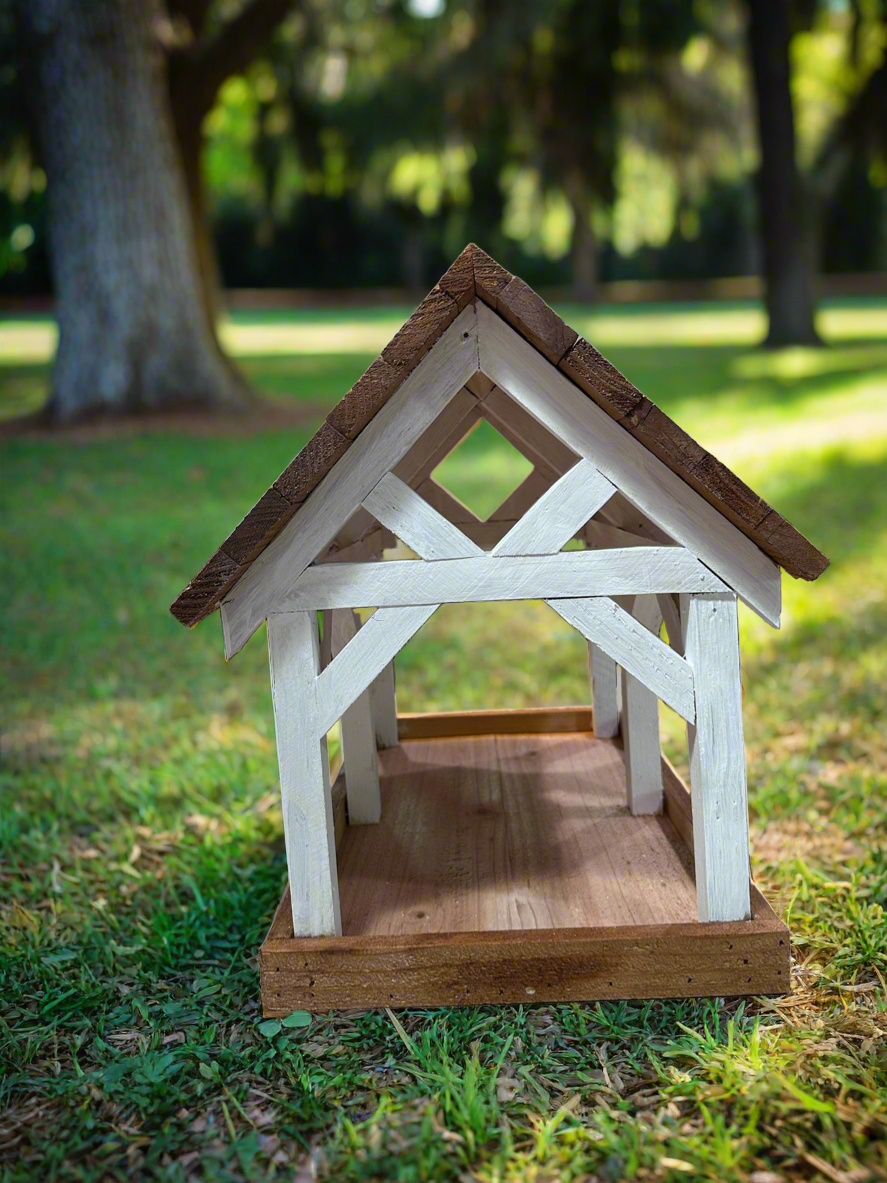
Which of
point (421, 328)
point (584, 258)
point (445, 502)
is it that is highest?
point (584, 258)

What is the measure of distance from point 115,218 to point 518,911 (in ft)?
31.9

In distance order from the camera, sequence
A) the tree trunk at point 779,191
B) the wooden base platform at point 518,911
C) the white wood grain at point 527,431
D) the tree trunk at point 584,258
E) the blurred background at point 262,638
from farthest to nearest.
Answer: the tree trunk at point 584,258 → the tree trunk at point 779,191 → the white wood grain at point 527,431 → the wooden base platform at point 518,911 → the blurred background at point 262,638

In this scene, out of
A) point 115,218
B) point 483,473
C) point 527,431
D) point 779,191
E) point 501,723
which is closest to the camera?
point 527,431

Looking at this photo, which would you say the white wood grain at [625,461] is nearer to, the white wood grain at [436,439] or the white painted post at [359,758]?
the white wood grain at [436,439]

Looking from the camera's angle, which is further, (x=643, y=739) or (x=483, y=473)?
(x=483, y=473)

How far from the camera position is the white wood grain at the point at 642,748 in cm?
313

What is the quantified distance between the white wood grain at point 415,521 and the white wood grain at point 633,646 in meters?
0.23

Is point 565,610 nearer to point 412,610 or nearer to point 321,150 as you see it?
point 412,610

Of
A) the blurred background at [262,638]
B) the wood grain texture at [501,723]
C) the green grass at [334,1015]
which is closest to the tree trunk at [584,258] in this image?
the blurred background at [262,638]

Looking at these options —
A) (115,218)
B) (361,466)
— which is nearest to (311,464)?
(361,466)

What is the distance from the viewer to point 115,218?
10781mm

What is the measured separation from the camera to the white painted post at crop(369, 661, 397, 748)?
12.3ft

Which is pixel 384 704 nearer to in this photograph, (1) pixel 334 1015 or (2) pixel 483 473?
(1) pixel 334 1015

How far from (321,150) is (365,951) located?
16847mm
